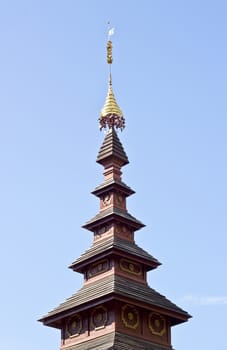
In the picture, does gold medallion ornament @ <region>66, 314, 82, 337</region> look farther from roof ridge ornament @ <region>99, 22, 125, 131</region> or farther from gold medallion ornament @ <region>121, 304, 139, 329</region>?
roof ridge ornament @ <region>99, 22, 125, 131</region>

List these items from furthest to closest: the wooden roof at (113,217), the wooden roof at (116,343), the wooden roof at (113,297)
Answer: the wooden roof at (113,217) → the wooden roof at (113,297) → the wooden roof at (116,343)

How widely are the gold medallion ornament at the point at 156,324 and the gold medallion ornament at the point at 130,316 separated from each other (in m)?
1.16

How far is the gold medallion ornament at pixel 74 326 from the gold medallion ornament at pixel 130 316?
2771 millimetres

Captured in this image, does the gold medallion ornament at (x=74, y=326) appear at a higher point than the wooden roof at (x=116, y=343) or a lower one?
higher

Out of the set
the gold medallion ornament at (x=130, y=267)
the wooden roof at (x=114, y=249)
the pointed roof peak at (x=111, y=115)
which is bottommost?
the gold medallion ornament at (x=130, y=267)

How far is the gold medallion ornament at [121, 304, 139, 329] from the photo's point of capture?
35812 millimetres

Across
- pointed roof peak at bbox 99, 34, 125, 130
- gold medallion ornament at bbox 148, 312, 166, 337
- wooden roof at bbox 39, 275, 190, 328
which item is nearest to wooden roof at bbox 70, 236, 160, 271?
wooden roof at bbox 39, 275, 190, 328

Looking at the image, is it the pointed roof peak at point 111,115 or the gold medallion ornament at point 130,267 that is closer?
the gold medallion ornament at point 130,267

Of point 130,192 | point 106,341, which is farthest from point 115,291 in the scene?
point 130,192

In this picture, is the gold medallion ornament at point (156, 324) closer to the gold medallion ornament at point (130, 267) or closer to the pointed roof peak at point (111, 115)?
the gold medallion ornament at point (130, 267)

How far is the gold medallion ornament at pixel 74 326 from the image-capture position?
1478 inches

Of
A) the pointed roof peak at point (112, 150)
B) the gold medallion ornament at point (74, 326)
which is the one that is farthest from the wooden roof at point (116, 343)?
→ the pointed roof peak at point (112, 150)

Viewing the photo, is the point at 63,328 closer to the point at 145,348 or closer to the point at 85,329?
the point at 85,329

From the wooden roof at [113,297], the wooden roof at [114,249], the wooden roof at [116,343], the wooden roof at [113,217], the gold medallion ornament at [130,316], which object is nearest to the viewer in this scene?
the wooden roof at [116,343]
